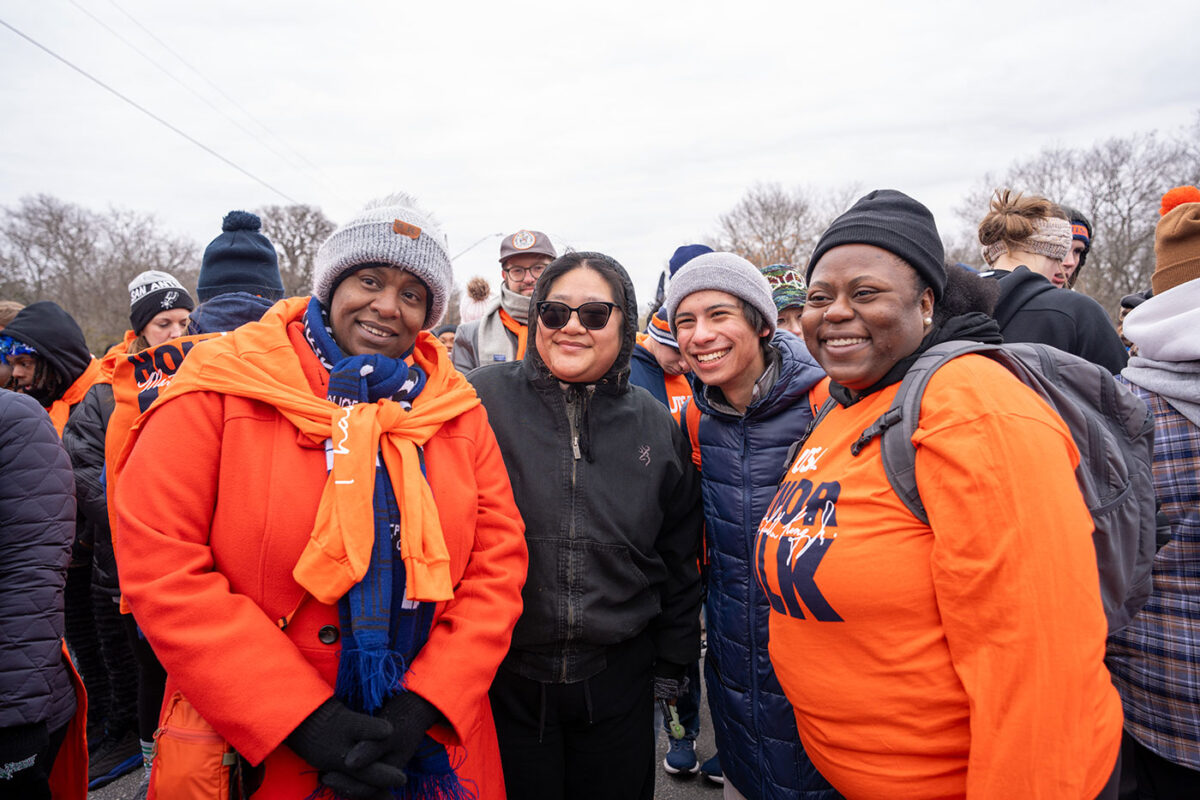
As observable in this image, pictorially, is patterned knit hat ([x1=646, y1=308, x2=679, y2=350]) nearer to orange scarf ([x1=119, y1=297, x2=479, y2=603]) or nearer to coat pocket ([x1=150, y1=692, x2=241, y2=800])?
orange scarf ([x1=119, y1=297, x2=479, y2=603])

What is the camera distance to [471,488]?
6.08 feet

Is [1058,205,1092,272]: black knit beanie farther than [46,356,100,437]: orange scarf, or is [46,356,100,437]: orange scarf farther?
[1058,205,1092,272]: black knit beanie

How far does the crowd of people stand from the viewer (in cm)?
129

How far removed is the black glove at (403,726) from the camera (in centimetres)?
151

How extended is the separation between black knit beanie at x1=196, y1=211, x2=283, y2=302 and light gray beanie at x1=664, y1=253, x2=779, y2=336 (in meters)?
2.15

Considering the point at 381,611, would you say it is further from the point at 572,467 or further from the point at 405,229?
the point at 405,229

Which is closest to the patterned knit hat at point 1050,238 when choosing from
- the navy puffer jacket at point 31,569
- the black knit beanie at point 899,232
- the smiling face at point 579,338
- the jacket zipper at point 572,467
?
the black knit beanie at point 899,232

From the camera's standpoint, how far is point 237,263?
3.13 meters

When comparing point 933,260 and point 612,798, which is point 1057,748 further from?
point 612,798

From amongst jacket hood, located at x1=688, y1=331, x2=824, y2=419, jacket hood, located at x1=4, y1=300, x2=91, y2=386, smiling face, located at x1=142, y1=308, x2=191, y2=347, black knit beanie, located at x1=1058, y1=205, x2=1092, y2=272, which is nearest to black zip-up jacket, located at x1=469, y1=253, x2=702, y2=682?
jacket hood, located at x1=688, y1=331, x2=824, y2=419

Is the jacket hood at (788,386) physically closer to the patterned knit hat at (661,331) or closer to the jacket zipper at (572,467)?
the jacket zipper at (572,467)

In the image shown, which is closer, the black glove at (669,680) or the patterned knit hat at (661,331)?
the black glove at (669,680)

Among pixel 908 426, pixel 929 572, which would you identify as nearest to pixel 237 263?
pixel 908 426

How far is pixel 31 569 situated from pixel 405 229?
1712 millimetres
